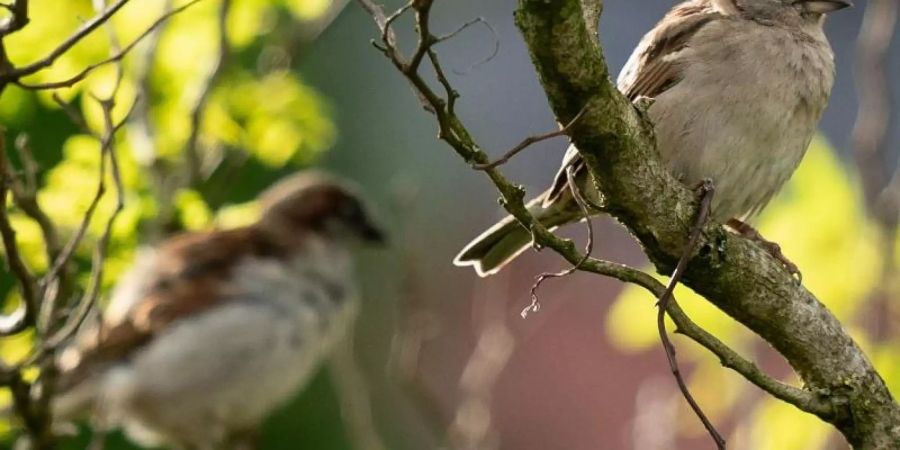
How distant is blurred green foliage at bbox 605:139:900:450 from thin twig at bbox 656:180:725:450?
5.05 ft

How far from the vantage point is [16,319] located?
121 inches

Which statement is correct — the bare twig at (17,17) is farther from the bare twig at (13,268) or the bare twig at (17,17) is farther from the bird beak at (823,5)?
the bird beak at (823,5)

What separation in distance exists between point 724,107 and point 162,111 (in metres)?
1.95

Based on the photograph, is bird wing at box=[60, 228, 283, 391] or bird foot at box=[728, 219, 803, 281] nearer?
bird foot at box=[728, 219, 803, 281]

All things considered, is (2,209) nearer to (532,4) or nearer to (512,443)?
(532,4)

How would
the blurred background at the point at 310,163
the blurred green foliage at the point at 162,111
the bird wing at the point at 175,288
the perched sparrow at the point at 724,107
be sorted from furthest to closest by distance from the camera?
the bird wing at the point at 175,288, the blurred background at the point at 310,163, the blurred green foliage at the point at 162,111, the perched sparrow at the point at 724,107

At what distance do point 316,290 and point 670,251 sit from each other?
12.8ft

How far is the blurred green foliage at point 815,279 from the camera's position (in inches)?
170

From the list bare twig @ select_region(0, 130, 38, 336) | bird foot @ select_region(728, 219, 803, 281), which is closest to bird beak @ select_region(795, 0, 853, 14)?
bird foot @ select_region(728, 219, 803, 281)

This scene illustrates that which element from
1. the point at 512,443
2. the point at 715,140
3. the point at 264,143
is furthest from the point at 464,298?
the point at 715,140

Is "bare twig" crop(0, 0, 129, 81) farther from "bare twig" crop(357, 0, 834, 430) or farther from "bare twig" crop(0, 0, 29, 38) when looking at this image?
"bare twig" crop(357, 0, 834, 430)

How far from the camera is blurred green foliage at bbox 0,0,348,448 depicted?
3982mm

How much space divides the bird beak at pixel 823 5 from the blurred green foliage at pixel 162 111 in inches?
63.6

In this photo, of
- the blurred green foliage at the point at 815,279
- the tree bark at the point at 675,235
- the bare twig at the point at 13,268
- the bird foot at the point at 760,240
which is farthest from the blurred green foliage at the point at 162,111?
the tree bark at the point at 675,235
